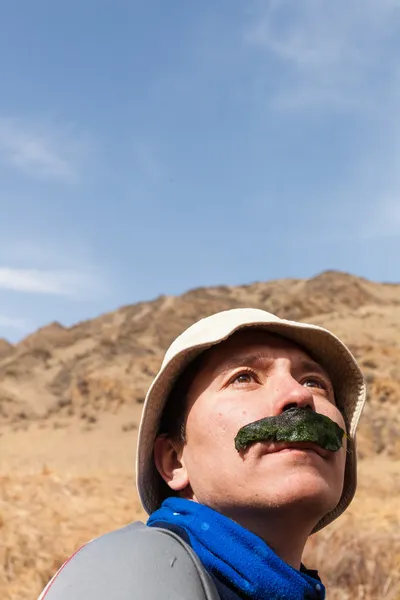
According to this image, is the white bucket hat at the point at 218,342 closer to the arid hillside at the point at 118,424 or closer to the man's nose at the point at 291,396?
the man's nose at the point at 291,396

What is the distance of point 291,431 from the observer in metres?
1.71

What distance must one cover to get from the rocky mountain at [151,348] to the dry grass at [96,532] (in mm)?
6376

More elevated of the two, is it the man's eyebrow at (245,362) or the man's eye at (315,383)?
the man's eyebrow at (245,362)

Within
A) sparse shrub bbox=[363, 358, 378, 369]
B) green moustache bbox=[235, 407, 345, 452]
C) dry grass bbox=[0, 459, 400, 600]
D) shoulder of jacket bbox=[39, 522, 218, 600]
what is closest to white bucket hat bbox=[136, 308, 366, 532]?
green moustache bbox=[235, 407, 345, 452]

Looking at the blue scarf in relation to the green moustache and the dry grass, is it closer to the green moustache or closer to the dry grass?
the green moustache

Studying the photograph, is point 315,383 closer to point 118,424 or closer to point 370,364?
point 370,364

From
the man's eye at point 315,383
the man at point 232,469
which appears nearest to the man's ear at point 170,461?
the man at point 232,469

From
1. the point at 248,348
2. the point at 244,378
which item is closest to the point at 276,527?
the point at 244,378

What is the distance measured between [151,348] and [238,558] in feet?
71.9

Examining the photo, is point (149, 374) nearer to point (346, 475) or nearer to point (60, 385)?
point (60, 385)

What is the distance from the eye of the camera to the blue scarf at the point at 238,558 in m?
1.59

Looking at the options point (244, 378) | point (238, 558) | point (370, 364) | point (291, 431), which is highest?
point (370, 364)

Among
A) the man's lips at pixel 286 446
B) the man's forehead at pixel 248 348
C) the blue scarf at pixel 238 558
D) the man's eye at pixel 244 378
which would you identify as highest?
the man's forehead at pixel 248 348

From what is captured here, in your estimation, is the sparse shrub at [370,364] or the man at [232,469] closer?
the man at [232,469]
